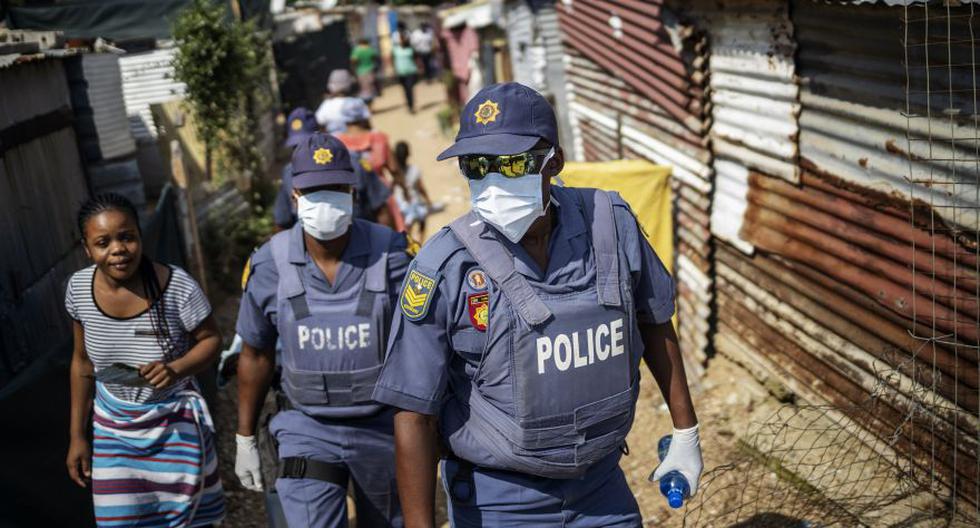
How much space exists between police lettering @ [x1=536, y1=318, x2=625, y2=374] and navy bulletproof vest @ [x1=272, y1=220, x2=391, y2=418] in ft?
4.11

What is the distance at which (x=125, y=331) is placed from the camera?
3668 millimetres

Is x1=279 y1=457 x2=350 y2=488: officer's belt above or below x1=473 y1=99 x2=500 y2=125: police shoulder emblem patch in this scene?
below

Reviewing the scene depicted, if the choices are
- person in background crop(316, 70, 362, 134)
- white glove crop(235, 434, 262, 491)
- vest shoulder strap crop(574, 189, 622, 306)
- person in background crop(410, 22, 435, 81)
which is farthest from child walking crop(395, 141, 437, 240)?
person in background crop(410, 22, 435, 81)

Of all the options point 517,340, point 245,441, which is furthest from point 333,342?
point 517,340

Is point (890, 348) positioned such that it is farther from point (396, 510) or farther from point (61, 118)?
point (61, 118)

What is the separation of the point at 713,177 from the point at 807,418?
1.83m

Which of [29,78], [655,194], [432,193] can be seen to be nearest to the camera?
[29,78]

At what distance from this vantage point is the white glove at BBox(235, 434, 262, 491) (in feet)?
12.4

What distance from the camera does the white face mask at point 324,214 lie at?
3646 mm

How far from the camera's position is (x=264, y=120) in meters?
16.7

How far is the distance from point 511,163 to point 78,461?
2.48 meters

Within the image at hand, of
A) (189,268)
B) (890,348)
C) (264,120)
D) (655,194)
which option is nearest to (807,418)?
(890,348)

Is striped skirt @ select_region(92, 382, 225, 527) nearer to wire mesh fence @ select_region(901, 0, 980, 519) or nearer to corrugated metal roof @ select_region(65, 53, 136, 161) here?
wire mesh fence @ select_region(901, 0, 980, 519)

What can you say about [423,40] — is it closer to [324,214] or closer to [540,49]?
[540,49]
